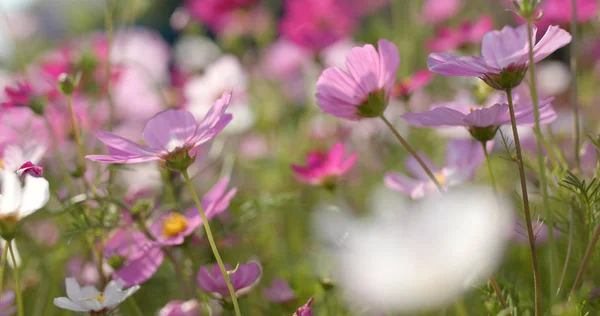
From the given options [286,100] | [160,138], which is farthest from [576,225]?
[286,100]

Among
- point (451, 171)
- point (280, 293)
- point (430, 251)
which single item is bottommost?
point (280, 293)

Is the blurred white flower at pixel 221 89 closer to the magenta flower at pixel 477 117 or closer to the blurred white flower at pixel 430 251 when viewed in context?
the magenta flower at pixel 477 117

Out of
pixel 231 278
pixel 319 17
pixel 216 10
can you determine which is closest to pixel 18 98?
pixel 231 278

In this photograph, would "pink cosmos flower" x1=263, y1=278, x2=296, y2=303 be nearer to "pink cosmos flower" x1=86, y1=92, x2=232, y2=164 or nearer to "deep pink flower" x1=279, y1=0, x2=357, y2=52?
→ "pink cosmos flower" x1=86, y1=92, x2=232, y2=164

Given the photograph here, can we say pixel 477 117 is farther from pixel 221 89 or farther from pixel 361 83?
pixel 221 89

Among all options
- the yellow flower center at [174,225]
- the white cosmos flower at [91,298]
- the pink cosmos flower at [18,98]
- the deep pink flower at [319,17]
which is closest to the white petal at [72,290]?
the white cosmos flower at [91,298]

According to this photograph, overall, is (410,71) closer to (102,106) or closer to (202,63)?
(202,63)
